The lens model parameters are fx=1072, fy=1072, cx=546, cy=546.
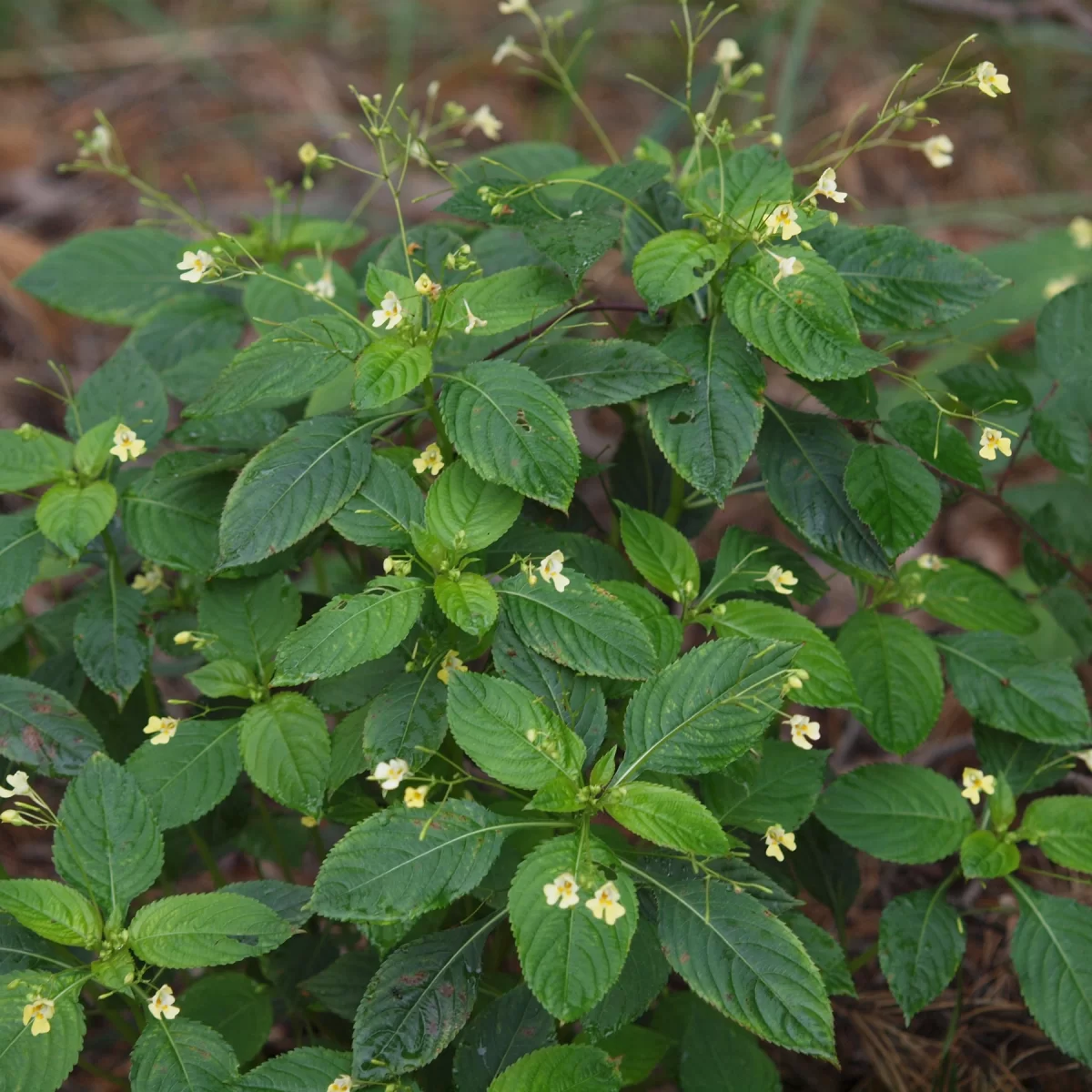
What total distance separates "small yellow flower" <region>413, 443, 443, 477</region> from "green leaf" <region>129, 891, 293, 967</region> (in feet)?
2.52

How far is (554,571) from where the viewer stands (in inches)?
67.8

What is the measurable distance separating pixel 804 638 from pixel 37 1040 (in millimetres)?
1365

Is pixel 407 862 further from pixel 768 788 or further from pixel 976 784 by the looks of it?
pixel 976 784

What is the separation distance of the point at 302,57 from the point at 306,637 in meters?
4.37

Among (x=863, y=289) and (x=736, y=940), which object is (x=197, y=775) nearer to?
(x=736, y=940)

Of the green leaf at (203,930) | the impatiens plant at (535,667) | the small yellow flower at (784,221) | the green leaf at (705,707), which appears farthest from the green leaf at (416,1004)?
the small yellow flower at (784,221)

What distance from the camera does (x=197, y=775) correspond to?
6.11 feet

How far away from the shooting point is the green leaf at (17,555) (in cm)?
193

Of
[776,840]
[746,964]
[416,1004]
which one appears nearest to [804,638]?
[776,840]

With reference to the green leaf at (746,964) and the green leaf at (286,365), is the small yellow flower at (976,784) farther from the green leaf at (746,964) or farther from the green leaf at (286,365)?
the green leaf at (286,365)

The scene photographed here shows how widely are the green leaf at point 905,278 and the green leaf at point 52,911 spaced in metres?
1.68

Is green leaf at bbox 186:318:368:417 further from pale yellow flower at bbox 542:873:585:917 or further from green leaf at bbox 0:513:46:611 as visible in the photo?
pale yellow flower at bbox 542:873:585:917

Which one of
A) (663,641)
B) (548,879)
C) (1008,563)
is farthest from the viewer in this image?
(1008,563)

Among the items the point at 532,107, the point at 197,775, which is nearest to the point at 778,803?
the point at 197,775
